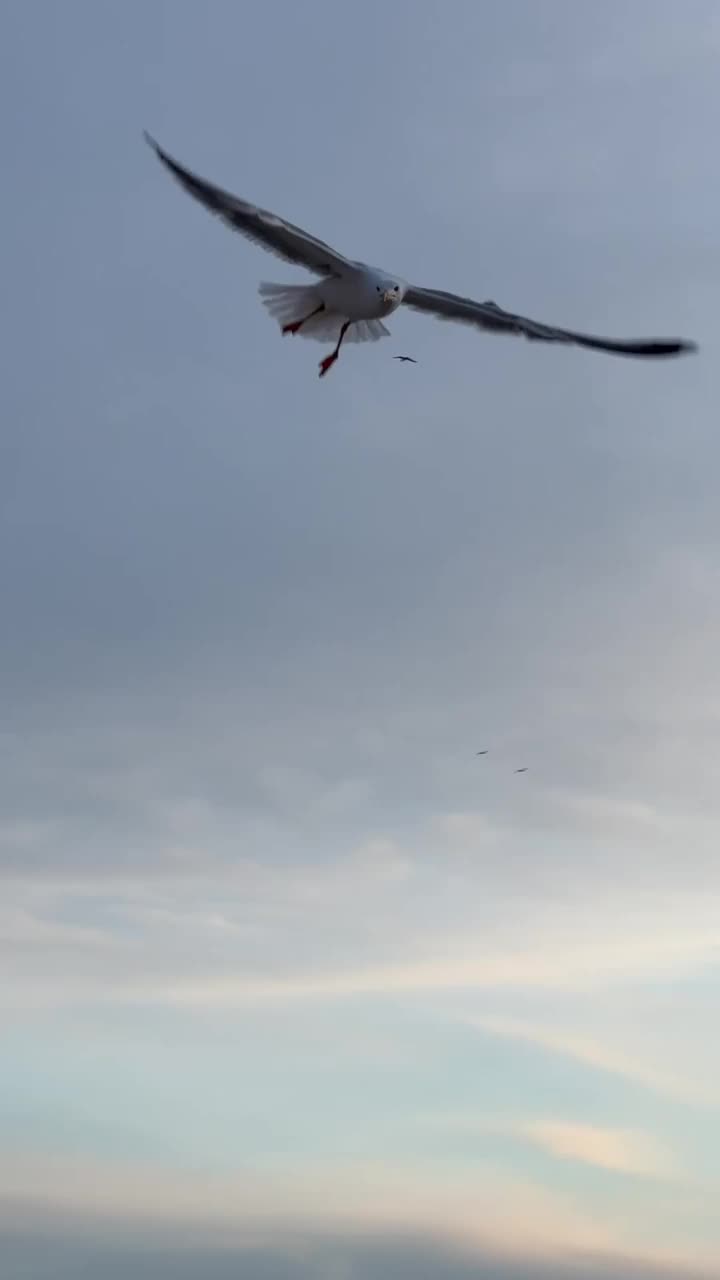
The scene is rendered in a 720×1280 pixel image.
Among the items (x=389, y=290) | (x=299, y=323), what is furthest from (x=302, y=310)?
(x=389, y=290)

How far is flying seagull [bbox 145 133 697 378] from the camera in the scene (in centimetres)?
3438

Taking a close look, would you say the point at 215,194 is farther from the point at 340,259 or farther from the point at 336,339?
the point at 336,339

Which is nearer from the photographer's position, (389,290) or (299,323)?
(389,290)

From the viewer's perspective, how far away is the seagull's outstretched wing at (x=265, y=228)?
33.1 metres

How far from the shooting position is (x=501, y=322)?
38.9 meters

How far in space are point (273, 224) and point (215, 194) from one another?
1303 mm

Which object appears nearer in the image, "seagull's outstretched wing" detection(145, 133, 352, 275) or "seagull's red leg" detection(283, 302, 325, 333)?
"seagull's outstretched wing" detection(145, 133, 352, 275)

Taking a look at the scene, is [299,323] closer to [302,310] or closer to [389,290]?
[302,310]

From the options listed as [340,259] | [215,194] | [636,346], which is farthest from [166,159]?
[636,346]

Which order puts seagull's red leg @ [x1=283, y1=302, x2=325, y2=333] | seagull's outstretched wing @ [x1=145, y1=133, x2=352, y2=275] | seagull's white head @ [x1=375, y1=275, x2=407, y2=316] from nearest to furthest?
seagull's outstretched wing @ [x1=145, y1=133, x2=352, y2=275]
seagull's white head @ [x1=375, y1=275, x2=407, y2=316]
seagull's red leg @ [x1=283, y1=302, x2=325, y2=333]

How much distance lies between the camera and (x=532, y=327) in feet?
126

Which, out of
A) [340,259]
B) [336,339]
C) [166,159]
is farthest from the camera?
[336,339]

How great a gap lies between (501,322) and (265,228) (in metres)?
6.53

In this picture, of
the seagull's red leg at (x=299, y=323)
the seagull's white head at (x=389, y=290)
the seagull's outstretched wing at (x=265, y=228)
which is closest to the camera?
the seagull's outstretched wing at (x=265, y=228)
